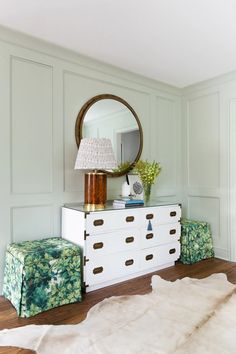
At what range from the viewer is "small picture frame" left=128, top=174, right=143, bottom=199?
3170 mm

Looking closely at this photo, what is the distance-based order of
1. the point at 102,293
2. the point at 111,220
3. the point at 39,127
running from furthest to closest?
1. the point at 39,127
2. the point at 111,220
3. the point at 102,293

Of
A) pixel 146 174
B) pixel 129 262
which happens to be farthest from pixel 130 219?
pixel 146 174

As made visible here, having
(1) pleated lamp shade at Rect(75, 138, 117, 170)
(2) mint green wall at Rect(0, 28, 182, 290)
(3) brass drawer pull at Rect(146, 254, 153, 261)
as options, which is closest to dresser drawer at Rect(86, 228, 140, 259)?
(3) brass drawer pull at Rect(146, 254, 153, 261)

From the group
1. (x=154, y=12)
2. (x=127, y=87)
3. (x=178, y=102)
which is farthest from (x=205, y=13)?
(x=178, y=102)

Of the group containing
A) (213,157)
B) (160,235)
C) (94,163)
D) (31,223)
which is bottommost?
(160,235)

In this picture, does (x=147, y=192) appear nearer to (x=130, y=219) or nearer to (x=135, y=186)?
(x=135, y=186)

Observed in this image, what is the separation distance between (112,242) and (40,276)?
75 cm

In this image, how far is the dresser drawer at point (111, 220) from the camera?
2.35 metres

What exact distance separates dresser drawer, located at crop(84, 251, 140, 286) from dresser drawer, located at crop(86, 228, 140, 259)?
0.05 meters

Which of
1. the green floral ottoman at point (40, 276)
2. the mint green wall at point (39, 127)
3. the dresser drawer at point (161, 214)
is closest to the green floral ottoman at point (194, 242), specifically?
the dresser drawer at point (161, 214)

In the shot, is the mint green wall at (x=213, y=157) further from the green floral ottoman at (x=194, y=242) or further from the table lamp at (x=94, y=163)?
the table lamp at (x=94, y=163)

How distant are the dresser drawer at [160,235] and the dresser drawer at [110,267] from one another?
172 mm

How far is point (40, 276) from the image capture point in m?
2.02

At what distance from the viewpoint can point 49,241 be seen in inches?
97.1
